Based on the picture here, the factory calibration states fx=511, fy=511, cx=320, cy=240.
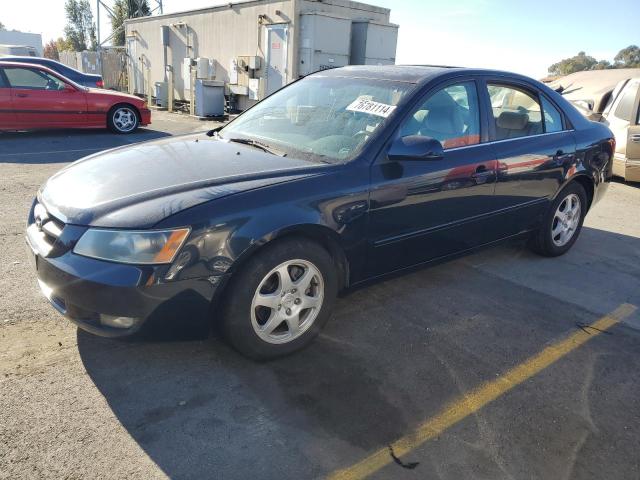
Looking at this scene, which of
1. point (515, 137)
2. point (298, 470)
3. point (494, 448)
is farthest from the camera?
point (515, 137)

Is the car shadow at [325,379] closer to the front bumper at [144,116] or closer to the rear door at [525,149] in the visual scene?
the rear door at [525,149]

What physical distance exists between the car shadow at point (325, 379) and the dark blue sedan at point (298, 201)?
0.84ft

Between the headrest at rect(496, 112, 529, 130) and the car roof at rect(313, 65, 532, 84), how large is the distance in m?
0.33

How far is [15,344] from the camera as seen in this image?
290cm

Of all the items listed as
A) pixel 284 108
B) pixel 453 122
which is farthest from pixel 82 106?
pixel 453 122

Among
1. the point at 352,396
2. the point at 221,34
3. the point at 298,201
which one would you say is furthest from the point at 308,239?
the point at 221,34

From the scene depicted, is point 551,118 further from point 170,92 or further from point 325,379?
point 170,92

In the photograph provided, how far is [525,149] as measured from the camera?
4070mm

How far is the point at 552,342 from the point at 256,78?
12410 mm

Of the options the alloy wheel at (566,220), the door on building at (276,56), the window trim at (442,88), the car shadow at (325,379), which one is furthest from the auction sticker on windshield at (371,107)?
the door on building at (276,56)

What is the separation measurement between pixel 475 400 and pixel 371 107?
1.91 m

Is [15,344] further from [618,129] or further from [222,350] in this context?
[618,129]

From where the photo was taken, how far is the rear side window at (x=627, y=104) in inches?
328

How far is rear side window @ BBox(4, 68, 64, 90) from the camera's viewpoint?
9594 mm
